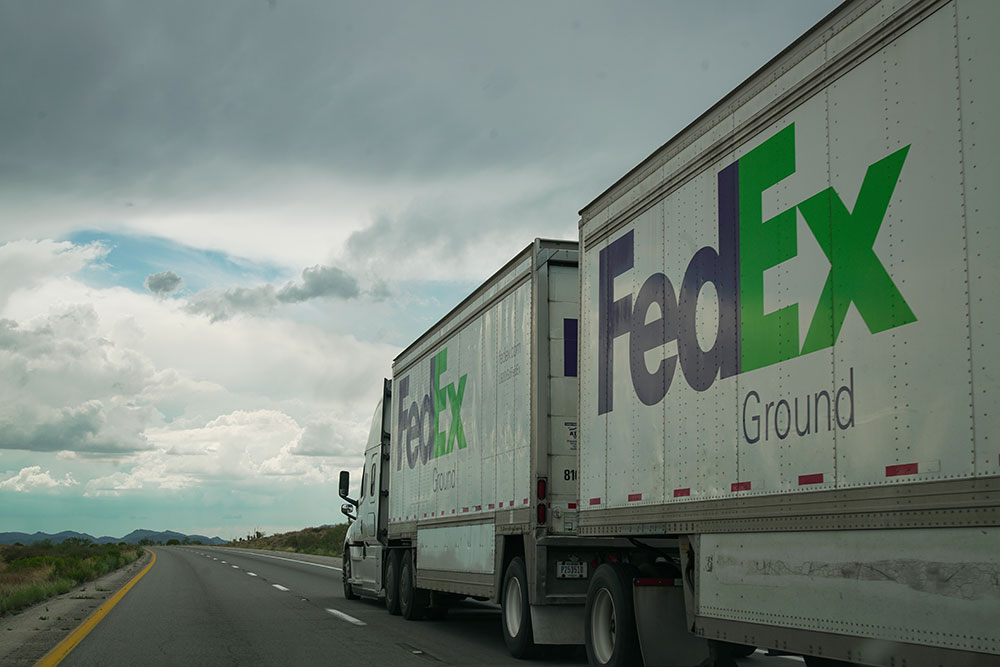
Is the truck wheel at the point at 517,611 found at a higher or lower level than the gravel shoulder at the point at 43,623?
higher

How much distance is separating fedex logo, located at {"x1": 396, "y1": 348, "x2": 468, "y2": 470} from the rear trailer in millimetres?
5625

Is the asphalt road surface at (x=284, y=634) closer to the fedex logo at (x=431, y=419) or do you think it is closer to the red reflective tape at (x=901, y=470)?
the fedex logo at (x=431, y=419)

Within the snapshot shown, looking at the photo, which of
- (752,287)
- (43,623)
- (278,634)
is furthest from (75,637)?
(752,287)

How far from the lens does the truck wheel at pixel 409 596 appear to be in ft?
52.5

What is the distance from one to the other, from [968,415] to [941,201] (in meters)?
1.11

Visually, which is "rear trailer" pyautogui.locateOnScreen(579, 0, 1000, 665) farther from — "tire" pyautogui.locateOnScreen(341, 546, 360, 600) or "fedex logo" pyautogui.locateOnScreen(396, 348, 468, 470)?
"tire" pyautogui.locateOnScreen(341, 546, 360, 600)

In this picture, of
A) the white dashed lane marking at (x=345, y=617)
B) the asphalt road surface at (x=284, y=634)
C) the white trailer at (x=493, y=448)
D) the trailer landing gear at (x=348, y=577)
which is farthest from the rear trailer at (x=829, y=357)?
the trailer landing gear at (x=348, y=577)

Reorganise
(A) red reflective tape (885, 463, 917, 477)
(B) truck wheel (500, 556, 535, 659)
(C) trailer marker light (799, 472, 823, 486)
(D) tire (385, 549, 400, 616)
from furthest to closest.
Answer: (D) tire (385, 549, 400, 616) → (B) truck wheel (500, 556, 535, 659) → (C) trailer marker light (799, 472, 823, 486) → (A) red reflective tape (885, 463, 917, 477)

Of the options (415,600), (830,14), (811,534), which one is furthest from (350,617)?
(830,14)

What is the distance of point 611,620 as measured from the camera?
30.0ft

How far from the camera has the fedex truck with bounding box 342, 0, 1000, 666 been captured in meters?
5.05

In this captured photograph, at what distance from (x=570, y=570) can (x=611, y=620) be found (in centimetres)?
160

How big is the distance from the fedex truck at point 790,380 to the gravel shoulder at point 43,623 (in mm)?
5458

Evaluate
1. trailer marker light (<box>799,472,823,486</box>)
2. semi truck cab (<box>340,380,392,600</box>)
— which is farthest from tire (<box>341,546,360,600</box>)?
trailer marker light (<box>799,472,823,486</box>)
